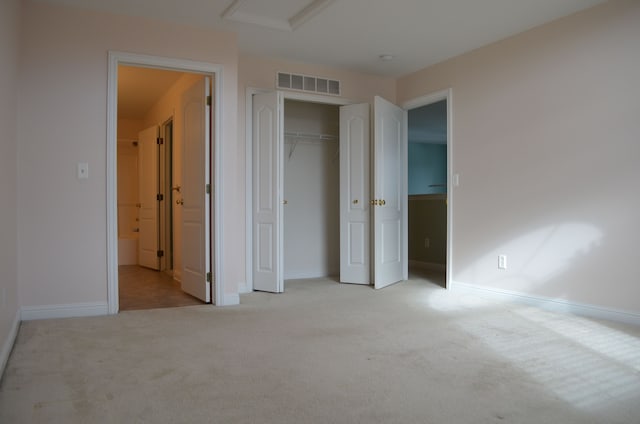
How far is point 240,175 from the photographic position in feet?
15.5

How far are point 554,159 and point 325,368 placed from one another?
2.72m

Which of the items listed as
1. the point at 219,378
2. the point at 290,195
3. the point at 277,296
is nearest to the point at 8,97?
the point at 219,378

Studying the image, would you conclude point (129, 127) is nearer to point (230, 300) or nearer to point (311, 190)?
point (311, 190)

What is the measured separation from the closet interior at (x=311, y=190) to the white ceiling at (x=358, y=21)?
1.07 metres

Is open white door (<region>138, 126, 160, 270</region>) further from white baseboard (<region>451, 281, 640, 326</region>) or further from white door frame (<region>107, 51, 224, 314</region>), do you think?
white baseboard (<region>451, 281, 640, 326</region>)

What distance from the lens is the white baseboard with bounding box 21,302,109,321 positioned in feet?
11.1

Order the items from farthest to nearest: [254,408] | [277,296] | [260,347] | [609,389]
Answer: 1. [277,296]
2. [260,347]
3. [609,389]
4. [254,408]

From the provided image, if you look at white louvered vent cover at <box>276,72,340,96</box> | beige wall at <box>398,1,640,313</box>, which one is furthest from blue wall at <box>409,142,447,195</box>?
beige wall at <box>398,1,640,313</box>

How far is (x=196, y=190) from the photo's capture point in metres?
4.28

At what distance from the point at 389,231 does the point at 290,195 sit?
1.34 m

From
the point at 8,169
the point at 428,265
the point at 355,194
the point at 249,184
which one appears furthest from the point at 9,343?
the point at 428,265

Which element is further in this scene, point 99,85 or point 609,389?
point 99,85

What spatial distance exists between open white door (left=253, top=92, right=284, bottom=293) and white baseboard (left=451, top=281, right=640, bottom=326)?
6.40 ft

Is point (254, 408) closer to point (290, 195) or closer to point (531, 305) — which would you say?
point (531, 305)
